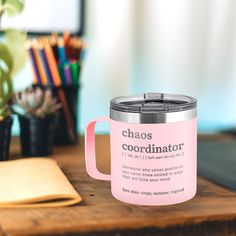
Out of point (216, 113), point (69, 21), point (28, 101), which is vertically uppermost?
point (69, 21)

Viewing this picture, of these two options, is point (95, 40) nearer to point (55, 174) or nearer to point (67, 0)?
point (67, 0)

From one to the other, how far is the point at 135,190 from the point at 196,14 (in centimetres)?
107

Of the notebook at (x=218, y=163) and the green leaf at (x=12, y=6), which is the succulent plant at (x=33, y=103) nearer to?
the green leaf at (x=12, y=6)

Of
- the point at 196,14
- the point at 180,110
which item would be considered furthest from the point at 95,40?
the point at 180,110

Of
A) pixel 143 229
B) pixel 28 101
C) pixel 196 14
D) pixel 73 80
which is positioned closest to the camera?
pixel 143 229

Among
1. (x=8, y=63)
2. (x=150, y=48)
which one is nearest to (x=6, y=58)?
(x=8, y=63)

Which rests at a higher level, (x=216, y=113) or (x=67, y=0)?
(x=67, y=0)

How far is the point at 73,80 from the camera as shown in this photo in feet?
3.33

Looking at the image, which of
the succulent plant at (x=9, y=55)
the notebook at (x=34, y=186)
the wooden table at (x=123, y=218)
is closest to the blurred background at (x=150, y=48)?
the succulent plant at (x=9, y=55)

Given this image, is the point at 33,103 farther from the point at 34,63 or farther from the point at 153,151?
the point at 153,151

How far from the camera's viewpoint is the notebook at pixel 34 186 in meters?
0.60

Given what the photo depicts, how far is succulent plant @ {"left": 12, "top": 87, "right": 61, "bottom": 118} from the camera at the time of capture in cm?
89

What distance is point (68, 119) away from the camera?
102cm

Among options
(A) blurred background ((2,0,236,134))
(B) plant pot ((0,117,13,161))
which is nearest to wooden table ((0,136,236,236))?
(B) plant pot ((0,117,13,161))
